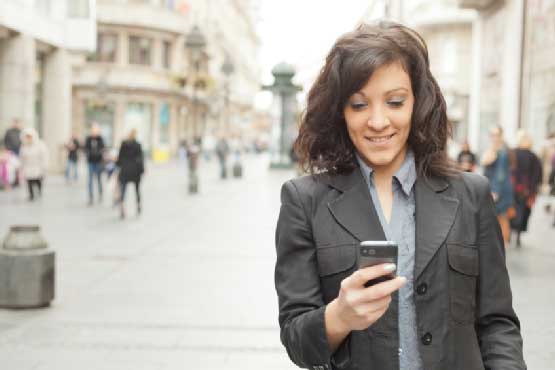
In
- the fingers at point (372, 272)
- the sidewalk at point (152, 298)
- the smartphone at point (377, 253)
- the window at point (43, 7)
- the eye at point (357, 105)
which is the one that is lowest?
the sidewalk at point (152, 298)

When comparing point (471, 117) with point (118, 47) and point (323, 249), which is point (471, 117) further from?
point (323, 249)

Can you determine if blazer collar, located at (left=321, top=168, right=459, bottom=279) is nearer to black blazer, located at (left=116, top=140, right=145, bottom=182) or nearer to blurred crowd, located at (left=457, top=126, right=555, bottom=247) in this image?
blurred crowd, located at (left=457, top=126, right=555, bottom=247)

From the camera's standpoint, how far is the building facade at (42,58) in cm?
2536

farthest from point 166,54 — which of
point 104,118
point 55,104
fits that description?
point 55,104

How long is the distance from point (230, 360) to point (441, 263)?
3.85 m

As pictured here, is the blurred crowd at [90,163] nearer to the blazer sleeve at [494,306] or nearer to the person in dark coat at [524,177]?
the person in dark coat at [524,177]

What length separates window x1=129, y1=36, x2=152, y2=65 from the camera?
51.9 m

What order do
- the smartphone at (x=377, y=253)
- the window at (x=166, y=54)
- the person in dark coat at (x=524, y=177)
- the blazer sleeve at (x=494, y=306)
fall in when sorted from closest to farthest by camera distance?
the smartphone at (x=377, y=253)
the blazer sleeve at (x=494, y=306)
the person in dark coat at (x=524, y=177)
the window at (x=166, y=54)

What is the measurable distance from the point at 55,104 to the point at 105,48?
69.3 feet

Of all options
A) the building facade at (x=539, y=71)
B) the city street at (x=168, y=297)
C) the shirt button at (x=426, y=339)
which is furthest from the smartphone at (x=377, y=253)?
the building facade at (x=539, y=71)

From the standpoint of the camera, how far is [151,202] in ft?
63.2

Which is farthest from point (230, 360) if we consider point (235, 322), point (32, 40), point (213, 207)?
point (32, 40)

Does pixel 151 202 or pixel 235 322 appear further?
pixel 151 202

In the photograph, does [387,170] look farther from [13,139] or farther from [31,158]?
[13,139]
